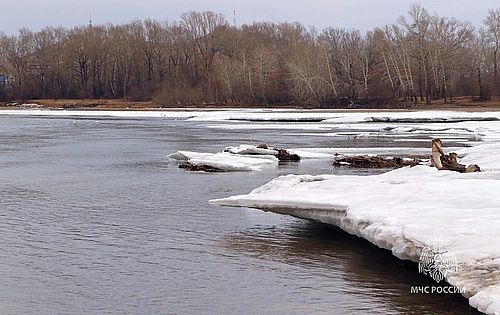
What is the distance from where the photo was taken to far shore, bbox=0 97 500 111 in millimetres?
Result: 71125

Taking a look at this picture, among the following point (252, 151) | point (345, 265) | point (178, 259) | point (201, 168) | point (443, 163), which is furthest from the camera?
point (252, 151)

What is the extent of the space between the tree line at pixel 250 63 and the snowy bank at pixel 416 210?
6558 cm

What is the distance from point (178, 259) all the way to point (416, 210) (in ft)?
11.6

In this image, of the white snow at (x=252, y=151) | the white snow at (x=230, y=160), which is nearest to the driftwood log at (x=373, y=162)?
the white snow at (x=230, y=160)

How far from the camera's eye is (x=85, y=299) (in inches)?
366

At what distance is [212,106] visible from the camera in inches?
3565

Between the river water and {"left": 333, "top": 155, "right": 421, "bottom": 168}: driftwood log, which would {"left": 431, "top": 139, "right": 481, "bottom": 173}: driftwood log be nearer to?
the river water

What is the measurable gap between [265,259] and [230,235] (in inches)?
69.7

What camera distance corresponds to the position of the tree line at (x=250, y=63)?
266ft

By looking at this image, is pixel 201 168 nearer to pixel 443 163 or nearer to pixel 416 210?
pixel 443 163

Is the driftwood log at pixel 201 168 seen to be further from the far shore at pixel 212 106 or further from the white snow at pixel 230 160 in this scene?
the far shore at pixel 212 106

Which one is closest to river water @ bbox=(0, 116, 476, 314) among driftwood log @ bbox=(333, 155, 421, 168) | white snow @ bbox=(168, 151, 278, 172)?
white snow @ bbox=(168, 151, 278, 172)

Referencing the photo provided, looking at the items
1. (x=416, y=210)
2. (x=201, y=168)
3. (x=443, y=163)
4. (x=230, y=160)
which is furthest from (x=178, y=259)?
(x=230, y=160)

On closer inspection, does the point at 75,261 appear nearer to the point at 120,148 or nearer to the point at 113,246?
the point at 113,246
